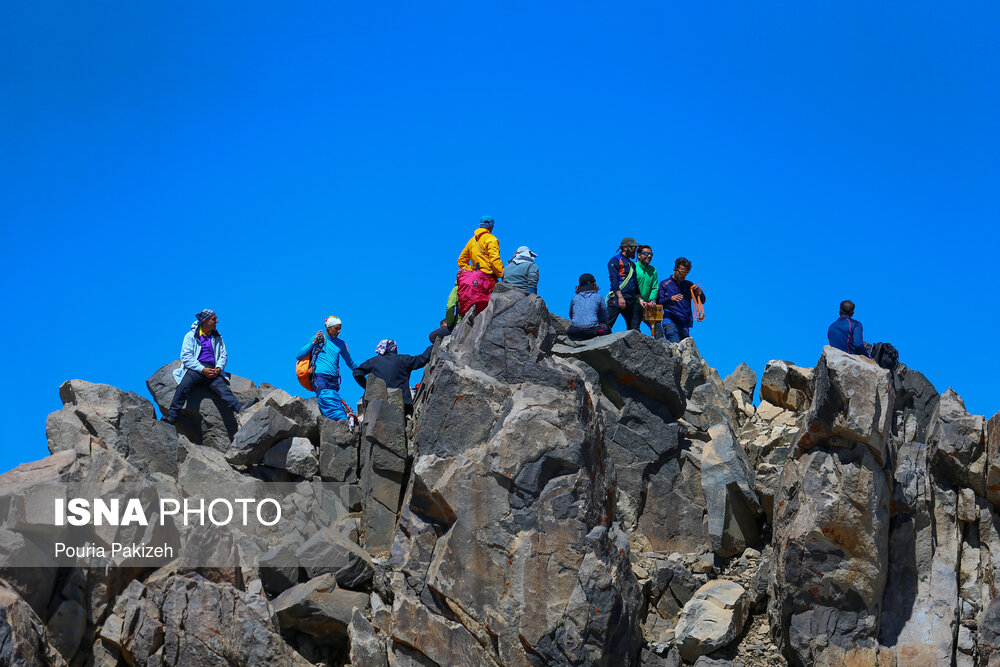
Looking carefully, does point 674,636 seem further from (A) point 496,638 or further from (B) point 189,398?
(B) point 189,398

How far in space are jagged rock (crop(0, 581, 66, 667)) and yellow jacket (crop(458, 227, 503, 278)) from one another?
10.6 meters

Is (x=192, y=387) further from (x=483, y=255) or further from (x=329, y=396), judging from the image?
(x=483, y=255)

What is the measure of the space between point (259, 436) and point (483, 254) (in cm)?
580

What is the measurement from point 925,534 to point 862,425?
2577 millimetres

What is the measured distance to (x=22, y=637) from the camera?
1905cm

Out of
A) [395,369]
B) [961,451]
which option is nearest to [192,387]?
[395,369]

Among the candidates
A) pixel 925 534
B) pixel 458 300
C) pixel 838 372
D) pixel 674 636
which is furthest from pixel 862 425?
pixel 458 300

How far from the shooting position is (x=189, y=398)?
2536cm

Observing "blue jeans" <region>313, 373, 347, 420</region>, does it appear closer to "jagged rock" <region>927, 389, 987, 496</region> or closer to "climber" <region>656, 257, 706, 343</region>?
"climber" <region>656, 257, 706, 343</region>

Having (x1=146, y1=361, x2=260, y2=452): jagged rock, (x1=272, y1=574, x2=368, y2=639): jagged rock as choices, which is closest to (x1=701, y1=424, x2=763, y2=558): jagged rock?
(x1=272, y1=574, x2=368, y2=639): jagged rock

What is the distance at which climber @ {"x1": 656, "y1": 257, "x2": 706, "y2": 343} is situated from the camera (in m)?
27.8

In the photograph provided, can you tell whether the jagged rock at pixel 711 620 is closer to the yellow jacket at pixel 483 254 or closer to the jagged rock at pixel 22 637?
the yellow jacket at pixel 483 254

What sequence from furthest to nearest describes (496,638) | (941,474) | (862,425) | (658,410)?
(658,410)
(941,474)
(862,425)
(496,638)

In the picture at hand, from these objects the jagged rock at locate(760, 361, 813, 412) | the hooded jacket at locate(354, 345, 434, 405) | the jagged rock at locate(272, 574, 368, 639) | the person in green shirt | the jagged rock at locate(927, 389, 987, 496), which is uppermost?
the person in green shirt
